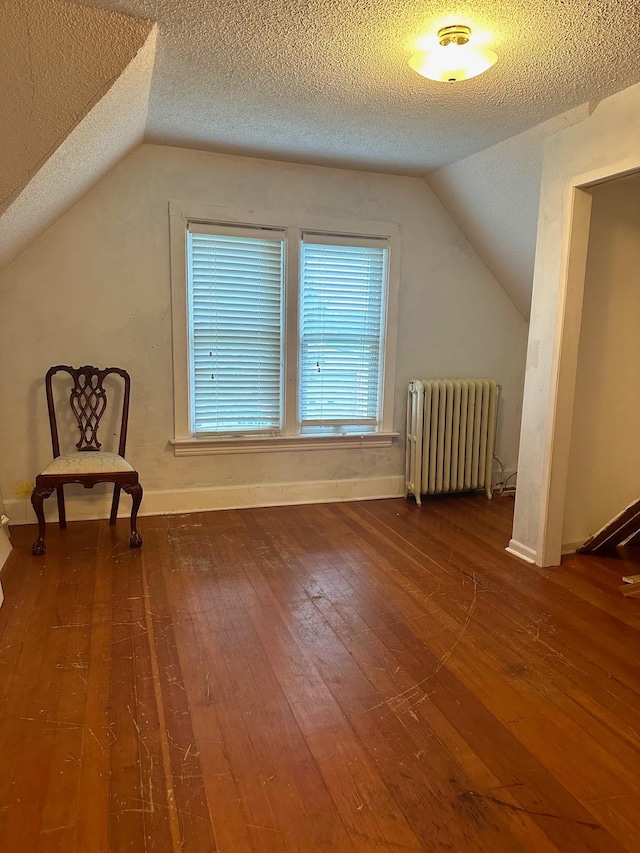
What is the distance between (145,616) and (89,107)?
2110 mm

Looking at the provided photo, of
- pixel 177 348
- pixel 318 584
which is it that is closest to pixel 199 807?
pixel 318 584

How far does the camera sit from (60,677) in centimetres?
201

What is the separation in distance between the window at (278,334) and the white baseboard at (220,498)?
32 cm

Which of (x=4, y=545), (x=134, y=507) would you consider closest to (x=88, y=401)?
(x=134, y=507)

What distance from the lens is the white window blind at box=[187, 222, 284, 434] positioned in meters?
3.72

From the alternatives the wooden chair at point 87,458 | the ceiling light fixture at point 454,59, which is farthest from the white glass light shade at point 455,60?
the wooden chair at point 87,458

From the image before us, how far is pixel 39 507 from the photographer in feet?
9.98

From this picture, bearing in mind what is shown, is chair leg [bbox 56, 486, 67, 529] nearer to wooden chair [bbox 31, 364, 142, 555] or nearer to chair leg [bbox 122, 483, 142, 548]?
wooden chair [bbox 31, 364, 142, 555]

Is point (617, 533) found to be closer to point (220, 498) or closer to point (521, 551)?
point (521, 551)

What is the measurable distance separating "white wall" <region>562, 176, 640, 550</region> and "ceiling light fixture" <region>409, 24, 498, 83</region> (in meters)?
1.19

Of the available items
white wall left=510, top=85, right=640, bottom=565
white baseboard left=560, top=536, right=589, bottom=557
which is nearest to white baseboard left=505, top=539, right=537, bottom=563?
white wall left=510, top=85, right=640, bottom=565

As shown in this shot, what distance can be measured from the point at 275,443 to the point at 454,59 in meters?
2.60

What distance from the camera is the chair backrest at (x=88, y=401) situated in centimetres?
339

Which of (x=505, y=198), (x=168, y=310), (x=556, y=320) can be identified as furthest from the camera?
(x=168, y=310)
